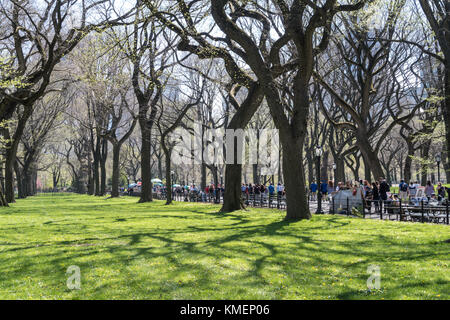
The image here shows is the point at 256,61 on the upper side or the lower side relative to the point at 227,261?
upper

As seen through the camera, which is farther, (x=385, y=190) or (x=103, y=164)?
(x=103, y=164)

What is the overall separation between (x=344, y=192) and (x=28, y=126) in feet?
112

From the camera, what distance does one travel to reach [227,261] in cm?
862

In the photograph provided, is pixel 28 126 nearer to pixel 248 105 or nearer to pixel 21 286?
pixel 248 105

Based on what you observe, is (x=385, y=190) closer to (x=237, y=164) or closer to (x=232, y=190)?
(x=237, y=164)

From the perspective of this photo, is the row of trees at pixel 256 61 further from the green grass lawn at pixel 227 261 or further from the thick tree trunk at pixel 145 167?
the green grass lawn at pixel 227 261

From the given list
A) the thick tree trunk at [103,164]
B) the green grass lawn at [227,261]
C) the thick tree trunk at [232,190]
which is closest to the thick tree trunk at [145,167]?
the thick tree trunk at [232,190]

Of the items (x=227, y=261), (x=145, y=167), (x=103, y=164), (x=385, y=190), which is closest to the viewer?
(x=227, y=261)

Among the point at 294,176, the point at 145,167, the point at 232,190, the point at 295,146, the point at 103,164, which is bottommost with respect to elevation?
the point at 232,190

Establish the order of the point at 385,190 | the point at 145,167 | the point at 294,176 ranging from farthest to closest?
the point at 145,167 → the point at 385,190 → the point at 294,176

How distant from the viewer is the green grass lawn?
6.49 m

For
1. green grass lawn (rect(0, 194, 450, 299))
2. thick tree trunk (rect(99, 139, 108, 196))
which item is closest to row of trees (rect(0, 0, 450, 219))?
green grass lawn (rect(0, 194, 450, 299))

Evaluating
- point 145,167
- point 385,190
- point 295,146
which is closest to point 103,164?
point 145,167
